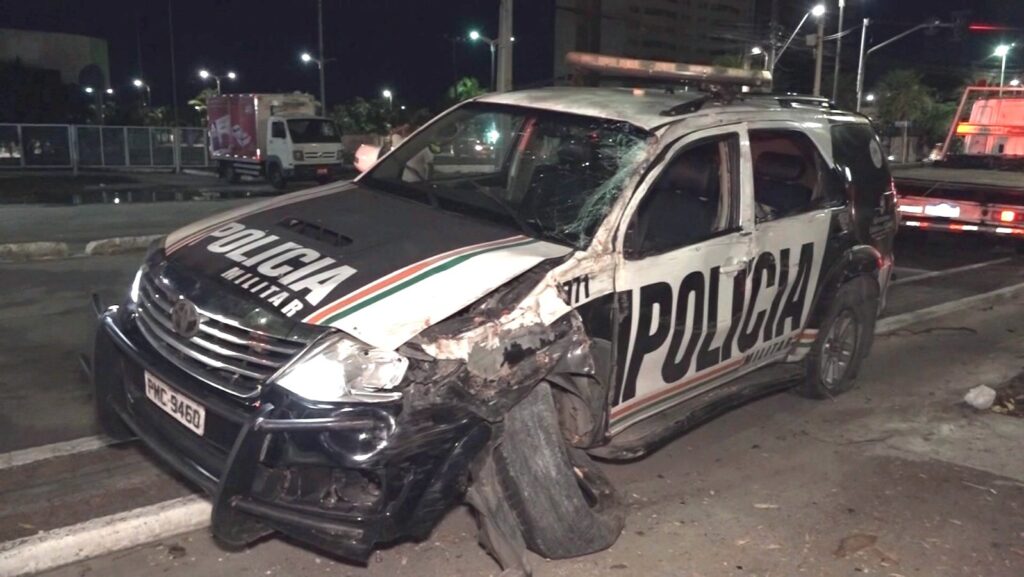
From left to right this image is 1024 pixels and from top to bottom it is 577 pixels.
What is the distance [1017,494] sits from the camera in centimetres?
477

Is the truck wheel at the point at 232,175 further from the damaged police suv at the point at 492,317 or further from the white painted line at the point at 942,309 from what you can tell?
the damaged police suv at the point at 492,317

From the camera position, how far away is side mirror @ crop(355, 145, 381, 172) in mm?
5355

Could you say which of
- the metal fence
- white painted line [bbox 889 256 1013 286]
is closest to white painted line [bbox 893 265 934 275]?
white painted line [bbox 889 256 1013 286]

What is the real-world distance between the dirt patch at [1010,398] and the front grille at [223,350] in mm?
5012

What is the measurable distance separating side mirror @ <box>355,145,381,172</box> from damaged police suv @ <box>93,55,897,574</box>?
0.25 m

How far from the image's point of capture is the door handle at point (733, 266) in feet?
14.7

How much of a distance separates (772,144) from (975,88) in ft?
39.7

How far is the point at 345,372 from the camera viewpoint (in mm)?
3092

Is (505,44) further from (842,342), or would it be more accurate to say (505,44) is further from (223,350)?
(223,350)

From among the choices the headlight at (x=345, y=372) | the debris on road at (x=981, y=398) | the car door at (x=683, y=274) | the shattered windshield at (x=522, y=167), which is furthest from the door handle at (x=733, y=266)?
the debris on road at (x=981, y=398)

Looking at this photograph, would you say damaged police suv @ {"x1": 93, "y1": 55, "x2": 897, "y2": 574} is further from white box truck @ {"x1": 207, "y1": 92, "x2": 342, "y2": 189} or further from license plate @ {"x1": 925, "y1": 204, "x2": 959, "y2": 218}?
white box truck @ {"x1": 207, "y1": 92, "x2": 342, "y2": 189}

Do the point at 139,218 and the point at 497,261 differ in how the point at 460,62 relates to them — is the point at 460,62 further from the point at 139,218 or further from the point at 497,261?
the point at 497,261

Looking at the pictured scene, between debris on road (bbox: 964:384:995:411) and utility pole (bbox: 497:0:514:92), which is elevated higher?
utility pole (bbox: 497:0:514:92)

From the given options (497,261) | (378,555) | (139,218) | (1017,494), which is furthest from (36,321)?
(139,218)
